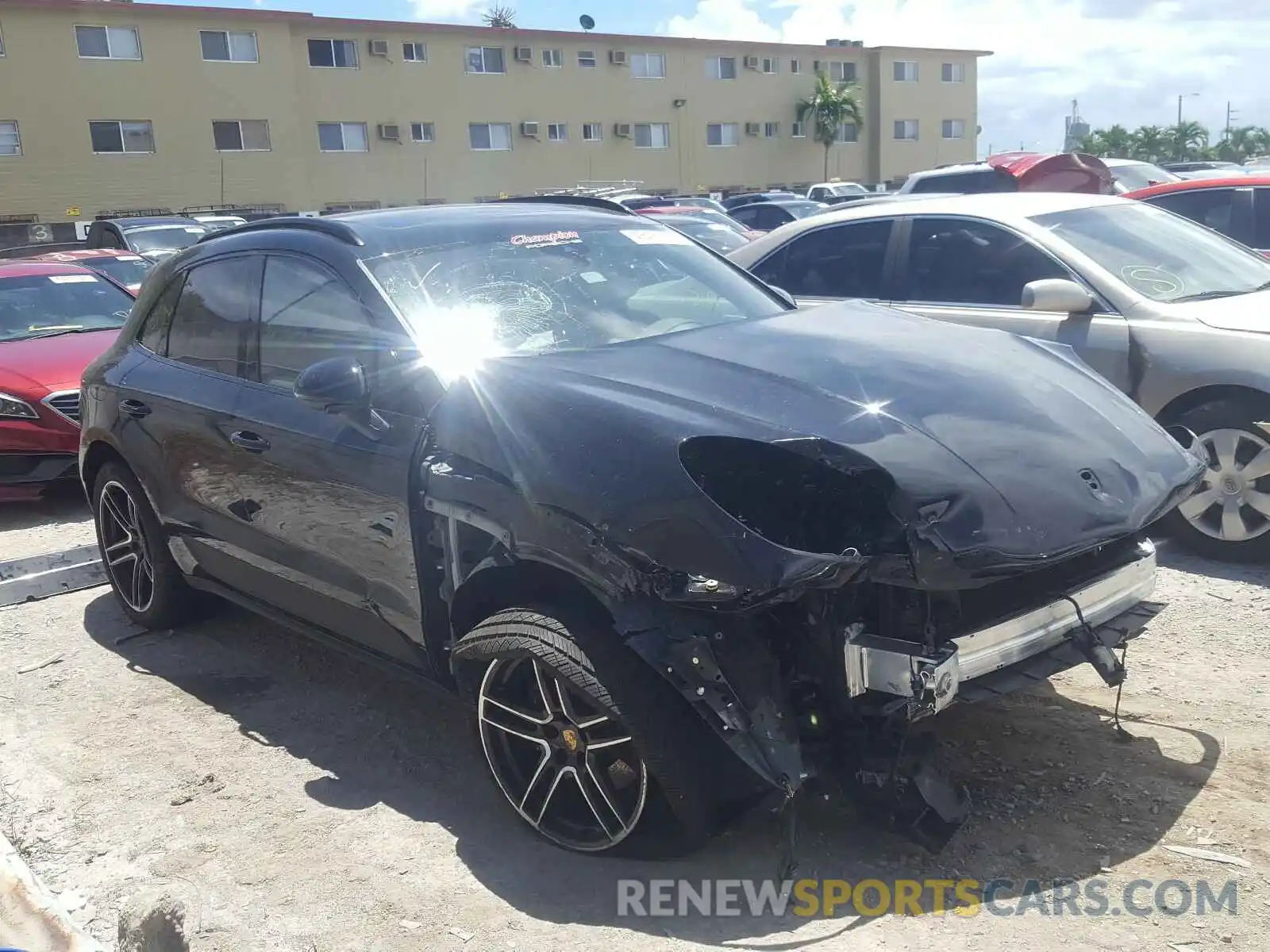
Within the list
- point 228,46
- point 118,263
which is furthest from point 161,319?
point 228,46

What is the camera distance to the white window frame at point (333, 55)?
36.4 metres

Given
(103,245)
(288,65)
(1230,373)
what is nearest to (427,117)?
(288,65)

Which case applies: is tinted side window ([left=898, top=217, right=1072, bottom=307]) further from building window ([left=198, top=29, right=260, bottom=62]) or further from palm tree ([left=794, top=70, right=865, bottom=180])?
palm tree ([left=794, top=70, right=865, bottom=180])

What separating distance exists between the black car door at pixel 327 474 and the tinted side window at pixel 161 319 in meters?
0.86

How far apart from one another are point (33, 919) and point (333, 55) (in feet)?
124

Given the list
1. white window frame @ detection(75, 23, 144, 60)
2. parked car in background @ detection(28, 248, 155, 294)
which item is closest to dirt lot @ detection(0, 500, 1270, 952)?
parked car in background @ detection(28, 248, 155, 294)

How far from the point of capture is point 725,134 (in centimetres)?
4650

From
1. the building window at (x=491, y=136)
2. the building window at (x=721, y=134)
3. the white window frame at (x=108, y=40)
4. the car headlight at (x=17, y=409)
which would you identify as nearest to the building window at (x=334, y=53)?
the building window at (x=491, y=136)

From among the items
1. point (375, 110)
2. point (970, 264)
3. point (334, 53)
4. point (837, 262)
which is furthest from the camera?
point (375, 110)

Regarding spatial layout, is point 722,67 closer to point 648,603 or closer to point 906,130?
point 906,130

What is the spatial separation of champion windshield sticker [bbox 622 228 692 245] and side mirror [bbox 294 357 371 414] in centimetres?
143

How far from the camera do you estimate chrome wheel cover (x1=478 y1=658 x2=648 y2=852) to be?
2.96 m

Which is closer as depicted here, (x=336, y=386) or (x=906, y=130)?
(x=336, y=386)

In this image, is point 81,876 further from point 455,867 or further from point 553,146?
point 553,146
